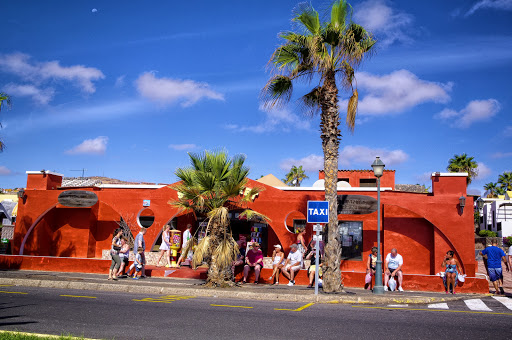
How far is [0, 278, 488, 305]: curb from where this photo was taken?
455 inches

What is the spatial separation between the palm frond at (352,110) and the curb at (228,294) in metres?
4.96

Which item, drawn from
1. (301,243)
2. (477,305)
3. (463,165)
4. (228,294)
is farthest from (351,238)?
(463,165)

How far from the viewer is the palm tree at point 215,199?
1346 cm

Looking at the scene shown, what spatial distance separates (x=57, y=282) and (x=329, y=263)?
8.12 meters

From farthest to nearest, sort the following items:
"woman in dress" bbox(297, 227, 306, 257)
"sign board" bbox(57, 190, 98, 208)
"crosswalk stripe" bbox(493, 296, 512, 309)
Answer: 1. "sign board" bbox(57, 190, 98, 208)
2. "woman in dress" bbox(297, 227, 306, 257)
3. "crosswalk stripe" bbox(493, 296, 512, 309)

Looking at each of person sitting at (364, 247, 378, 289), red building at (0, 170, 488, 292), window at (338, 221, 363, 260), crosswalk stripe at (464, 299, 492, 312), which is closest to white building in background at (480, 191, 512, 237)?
red building at (0, 170, 488, 292)

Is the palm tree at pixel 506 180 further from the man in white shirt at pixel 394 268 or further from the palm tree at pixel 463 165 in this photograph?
the man in white shirt at pixel 394 268

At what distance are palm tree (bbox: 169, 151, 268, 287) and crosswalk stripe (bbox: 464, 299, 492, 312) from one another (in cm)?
630

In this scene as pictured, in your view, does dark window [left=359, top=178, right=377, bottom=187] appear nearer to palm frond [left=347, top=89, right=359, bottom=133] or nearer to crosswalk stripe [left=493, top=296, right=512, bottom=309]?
palm frond [left=347, top=89, right=359, bottom=133]

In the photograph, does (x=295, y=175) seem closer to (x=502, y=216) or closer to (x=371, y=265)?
(x=502, y=216)

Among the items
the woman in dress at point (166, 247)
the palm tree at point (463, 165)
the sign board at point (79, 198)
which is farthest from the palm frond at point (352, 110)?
the palm tree at point (463, 165)

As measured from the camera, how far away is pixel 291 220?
1897cm

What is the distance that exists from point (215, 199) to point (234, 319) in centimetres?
614

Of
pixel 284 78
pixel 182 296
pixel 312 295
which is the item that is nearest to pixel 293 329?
pixel 312 295
